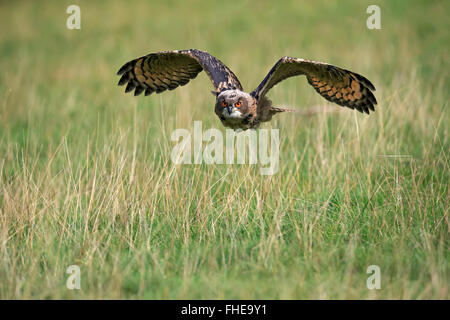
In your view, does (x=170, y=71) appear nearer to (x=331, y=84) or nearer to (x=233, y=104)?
(x=233, y=104)

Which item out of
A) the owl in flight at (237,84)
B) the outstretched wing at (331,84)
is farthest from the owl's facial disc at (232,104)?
the outstretched wing at (331,84)

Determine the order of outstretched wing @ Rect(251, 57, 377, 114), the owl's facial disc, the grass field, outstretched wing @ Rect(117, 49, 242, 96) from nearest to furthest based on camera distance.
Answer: the grass field, the owl's facial disc, outstretched wing @ Rect(251, 57, 377, 114), outstretched wing @ Rect(117, 49, 242, 96)

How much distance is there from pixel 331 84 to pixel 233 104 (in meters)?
1.24

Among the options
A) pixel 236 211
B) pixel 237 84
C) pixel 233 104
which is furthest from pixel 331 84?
pixel 236 211

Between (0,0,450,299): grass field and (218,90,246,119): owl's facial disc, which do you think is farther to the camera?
(218,90,246,119): owl's facial disc

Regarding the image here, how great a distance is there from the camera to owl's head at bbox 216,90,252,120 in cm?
663

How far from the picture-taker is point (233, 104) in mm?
6629

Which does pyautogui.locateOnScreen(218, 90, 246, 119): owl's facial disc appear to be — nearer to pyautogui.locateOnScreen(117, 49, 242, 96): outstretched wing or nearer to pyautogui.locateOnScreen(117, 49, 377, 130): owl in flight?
pyautogui.locateOnScreen(117, 49, 377, 130): owl in flight

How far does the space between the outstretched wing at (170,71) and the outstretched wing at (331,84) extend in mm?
429

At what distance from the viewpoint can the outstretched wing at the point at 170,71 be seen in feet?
23.4

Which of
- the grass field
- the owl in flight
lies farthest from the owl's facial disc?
the grass field

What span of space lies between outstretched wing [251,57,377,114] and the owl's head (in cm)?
32

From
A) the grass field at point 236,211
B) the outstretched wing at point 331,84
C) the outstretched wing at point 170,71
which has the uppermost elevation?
the outstretched wing at point 170,71

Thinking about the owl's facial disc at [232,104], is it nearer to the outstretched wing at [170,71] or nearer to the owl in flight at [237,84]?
the owl in flight at [237,84]
